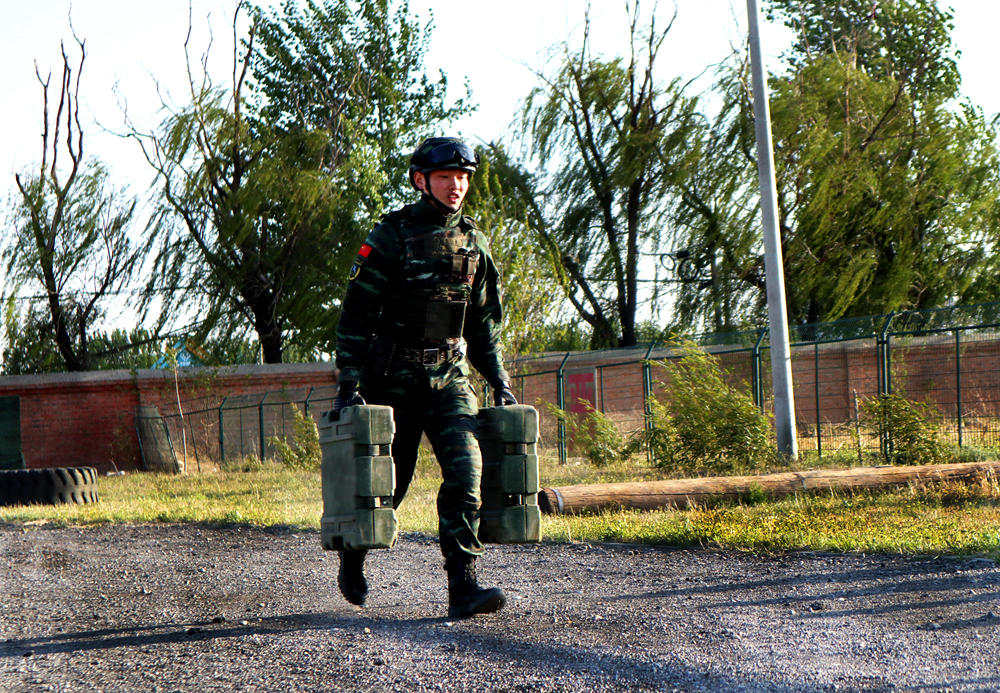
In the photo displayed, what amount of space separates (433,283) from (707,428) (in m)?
6.98

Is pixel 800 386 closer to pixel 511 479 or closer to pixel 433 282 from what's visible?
pixel 511 479

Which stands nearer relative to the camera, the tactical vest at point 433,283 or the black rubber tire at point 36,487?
the tactical vest at point 433,283

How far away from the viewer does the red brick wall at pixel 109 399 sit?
20.3m

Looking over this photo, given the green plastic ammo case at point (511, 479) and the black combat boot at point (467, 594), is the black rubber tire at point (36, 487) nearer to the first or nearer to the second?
the green plastic ammo case at point (511, 479)

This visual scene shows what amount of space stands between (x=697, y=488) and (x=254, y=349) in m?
18.5

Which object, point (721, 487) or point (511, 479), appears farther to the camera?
point (721, 487)

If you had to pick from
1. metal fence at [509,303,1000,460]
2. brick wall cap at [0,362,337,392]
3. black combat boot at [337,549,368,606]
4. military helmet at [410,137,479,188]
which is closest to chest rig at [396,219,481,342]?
military helmet at [410,137,479,188]

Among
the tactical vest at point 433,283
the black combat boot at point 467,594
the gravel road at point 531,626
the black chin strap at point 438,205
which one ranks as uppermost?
the black chin strap at point 438,205

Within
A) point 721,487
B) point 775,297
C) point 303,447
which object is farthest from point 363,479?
point 303,447

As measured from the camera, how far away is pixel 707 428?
34.1ft

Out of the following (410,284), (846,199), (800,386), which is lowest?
(800,386)

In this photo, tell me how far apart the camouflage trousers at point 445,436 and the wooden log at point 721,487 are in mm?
3338

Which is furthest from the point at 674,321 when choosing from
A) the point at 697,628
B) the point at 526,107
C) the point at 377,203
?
the point at 697,628

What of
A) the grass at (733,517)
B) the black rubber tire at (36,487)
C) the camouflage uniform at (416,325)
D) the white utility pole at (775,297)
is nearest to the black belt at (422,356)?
the camouflage uniform at (416,325)
